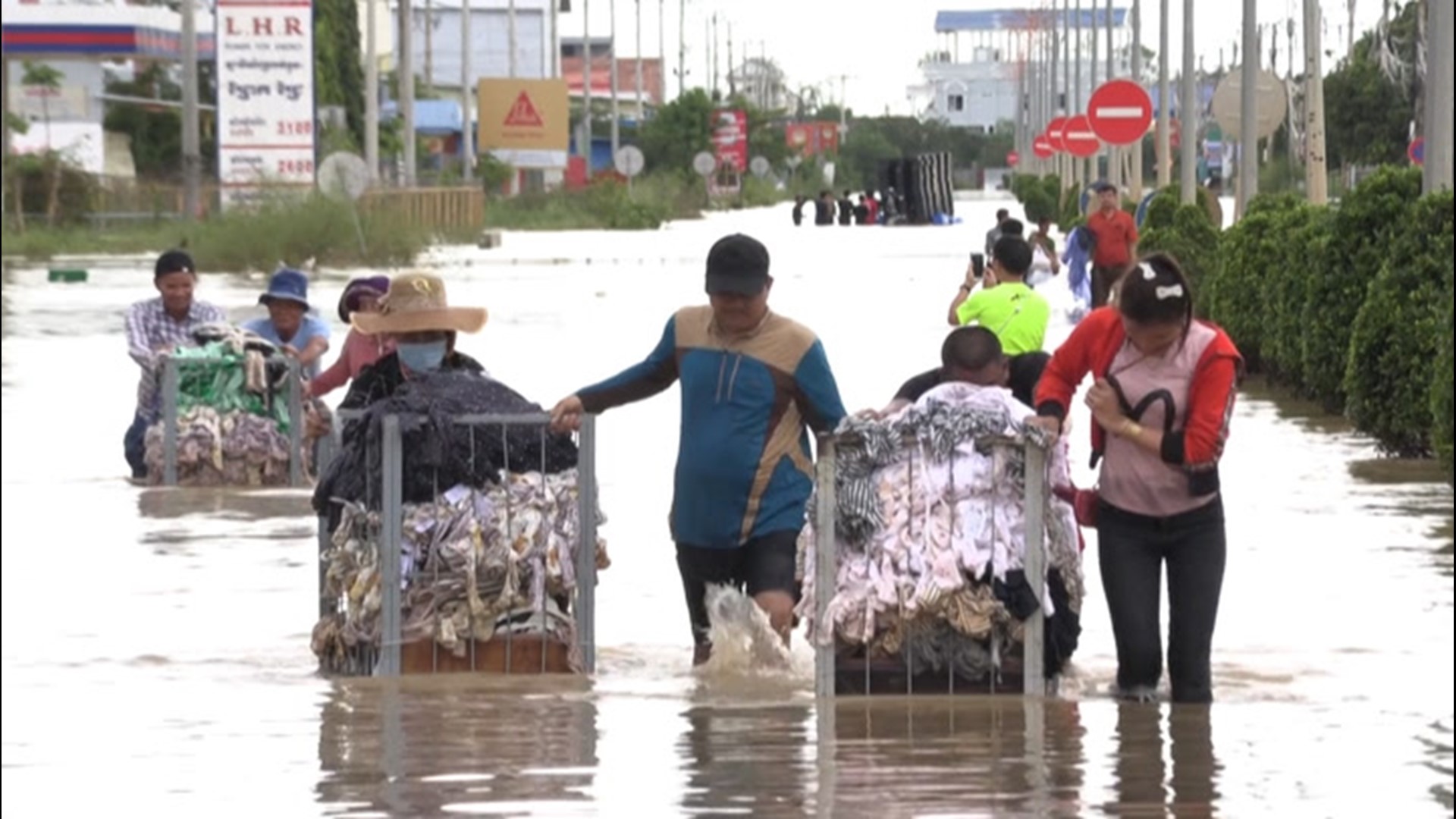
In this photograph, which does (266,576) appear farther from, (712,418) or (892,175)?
(892,175)

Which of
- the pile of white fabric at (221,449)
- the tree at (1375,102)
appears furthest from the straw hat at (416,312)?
the tree at (1375,102)

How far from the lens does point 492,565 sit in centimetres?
1050

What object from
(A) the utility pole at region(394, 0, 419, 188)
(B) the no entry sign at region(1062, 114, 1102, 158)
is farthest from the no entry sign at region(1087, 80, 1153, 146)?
(A) the utility pole at region(394, 0, 419, 188)

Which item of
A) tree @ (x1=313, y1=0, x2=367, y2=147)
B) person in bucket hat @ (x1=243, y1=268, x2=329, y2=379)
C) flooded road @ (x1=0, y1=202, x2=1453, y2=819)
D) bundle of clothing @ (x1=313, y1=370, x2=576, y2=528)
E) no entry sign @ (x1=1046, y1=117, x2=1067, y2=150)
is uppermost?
tree @ (x1=313, y1=0, x2=367, y2=147)

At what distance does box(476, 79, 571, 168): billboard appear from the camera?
116125mm

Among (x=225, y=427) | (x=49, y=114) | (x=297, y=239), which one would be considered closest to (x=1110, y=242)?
(x=225, y=427)

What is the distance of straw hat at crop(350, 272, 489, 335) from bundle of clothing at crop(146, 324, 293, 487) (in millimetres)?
6632

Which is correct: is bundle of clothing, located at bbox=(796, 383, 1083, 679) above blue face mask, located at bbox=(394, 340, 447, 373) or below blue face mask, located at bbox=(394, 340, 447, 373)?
below

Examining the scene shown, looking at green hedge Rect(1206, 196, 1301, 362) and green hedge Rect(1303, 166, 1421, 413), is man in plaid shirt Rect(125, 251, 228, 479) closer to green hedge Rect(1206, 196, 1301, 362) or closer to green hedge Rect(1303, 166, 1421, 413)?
green hedge Rect(1303, 166, 1421, 413)

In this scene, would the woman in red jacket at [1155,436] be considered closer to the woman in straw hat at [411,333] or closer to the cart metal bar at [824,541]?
the cart metal bar at [824,541]

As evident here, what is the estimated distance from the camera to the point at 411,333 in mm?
10969

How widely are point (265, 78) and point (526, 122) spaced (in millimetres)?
68535

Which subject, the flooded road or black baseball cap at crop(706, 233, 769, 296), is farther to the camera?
black baseball cap at crop(706, 233, 769, 296)

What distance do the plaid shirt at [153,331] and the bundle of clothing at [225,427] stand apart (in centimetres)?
14
